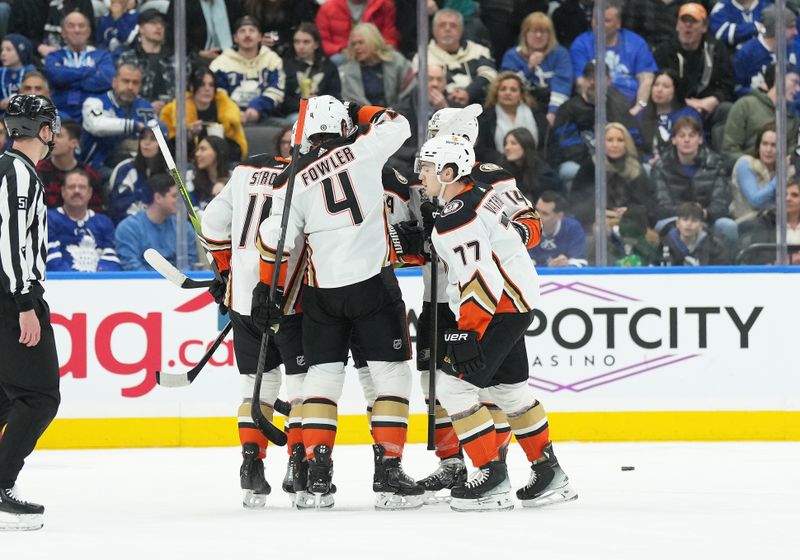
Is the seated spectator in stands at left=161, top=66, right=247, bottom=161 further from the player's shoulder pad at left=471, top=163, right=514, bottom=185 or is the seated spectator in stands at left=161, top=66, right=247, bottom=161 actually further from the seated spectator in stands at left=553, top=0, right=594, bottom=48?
the player's shoulder pad at left=471, top=163, right=514, bottom=185

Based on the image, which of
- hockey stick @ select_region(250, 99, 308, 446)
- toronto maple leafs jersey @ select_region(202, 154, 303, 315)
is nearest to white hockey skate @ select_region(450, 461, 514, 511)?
hockey stick @ select_region(250, 99, 308, 446)

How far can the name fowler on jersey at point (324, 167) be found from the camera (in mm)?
4930

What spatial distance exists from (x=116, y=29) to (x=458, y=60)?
1794 millimetres

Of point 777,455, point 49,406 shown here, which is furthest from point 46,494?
point 777,455

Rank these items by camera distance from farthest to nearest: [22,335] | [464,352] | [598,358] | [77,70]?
1. [77,70]
2. [598,358]
3. [464,352]
4. [22,335]

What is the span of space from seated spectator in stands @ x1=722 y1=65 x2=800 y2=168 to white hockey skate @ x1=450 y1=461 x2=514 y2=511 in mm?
3423

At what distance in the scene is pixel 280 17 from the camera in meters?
7.83

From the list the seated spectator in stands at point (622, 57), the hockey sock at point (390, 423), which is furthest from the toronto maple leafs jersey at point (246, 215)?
the seated spectator in stands at point (622, 57)

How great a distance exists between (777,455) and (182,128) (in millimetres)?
3345

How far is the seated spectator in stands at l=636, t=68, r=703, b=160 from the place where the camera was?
776 centimetres

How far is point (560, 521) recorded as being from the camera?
455cm

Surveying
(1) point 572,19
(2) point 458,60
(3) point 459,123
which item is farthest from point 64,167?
(3) point 459,123

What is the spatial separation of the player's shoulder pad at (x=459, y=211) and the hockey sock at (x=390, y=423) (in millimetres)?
632

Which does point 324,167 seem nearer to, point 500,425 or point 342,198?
point 342,198
